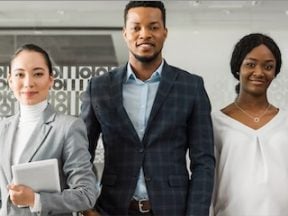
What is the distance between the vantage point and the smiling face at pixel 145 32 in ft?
6.56

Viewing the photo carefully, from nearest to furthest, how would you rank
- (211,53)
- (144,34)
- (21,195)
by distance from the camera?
(21,195)
(144,34)
(211,53)

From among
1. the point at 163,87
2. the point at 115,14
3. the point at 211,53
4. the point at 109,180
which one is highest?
the point at 115,14

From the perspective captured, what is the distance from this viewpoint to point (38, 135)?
1811mm

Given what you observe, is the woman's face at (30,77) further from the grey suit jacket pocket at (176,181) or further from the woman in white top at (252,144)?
the woman in white top at (252,144)

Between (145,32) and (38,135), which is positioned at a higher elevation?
(145,32)

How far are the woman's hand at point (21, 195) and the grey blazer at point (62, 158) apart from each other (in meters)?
0.04

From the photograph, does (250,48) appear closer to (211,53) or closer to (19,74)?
(19,74)

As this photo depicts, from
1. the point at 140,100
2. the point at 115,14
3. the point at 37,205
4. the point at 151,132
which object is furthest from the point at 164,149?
the point at 115,14

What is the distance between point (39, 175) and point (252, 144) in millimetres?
892

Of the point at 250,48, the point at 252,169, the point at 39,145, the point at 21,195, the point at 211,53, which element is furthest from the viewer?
the point at 211,53

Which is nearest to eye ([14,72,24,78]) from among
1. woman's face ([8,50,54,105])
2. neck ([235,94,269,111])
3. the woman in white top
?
woman's face ([8,50,54,105])

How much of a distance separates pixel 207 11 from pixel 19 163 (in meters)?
3.34

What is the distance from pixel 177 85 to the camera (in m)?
2.06

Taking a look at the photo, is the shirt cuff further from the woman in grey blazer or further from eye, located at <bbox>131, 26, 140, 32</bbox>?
eye, located at <bbox>131, 26, 140, 32</bbox>
